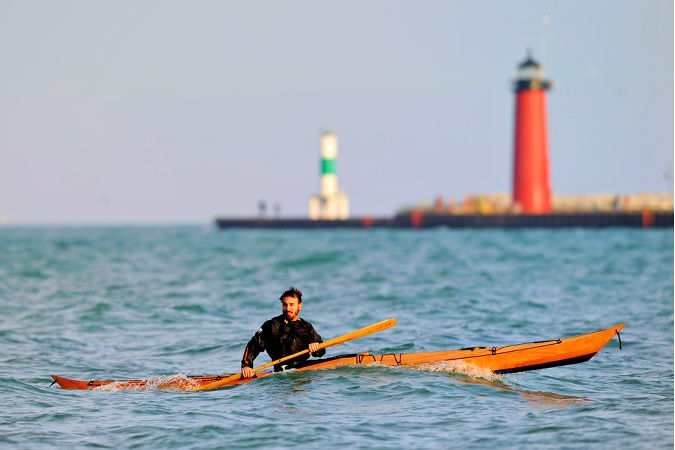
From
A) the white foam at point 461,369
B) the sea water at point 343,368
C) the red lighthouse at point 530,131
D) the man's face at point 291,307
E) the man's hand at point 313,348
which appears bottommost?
the sea water at point 343,368

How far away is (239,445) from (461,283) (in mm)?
22723

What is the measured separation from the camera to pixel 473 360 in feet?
43.6

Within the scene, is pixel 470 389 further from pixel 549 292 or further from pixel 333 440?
pixel 549 292

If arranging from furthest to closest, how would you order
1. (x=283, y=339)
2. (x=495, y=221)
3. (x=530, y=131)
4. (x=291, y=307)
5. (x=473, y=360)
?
(x=495, y=221), (x=530, y=131), (x=473, y=360), (x=283, y=339), (x=291, y=307)

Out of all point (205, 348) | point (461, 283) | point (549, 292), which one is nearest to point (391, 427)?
point (205, 348)

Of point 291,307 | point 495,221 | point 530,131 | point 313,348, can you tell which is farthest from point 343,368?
point 495,221

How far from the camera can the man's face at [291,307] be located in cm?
1266

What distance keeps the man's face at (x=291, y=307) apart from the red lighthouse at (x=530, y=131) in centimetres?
6863

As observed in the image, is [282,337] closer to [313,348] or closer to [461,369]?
[313,348]

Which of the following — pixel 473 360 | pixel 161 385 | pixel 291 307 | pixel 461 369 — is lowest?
pixel 161 385

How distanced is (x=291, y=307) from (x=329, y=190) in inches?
3490

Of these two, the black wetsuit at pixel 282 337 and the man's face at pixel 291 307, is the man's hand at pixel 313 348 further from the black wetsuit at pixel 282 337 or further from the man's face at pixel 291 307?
Answer: the man's face at pixel 291 307

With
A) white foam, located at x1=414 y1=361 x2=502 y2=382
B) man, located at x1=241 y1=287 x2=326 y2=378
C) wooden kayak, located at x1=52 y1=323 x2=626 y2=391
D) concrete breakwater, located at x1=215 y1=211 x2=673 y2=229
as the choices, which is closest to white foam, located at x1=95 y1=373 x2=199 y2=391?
wooden kayak, located at x1=52 y1=323 x2=626 y2=391

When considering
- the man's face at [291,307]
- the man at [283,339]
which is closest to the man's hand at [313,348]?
the man at [283,339]
